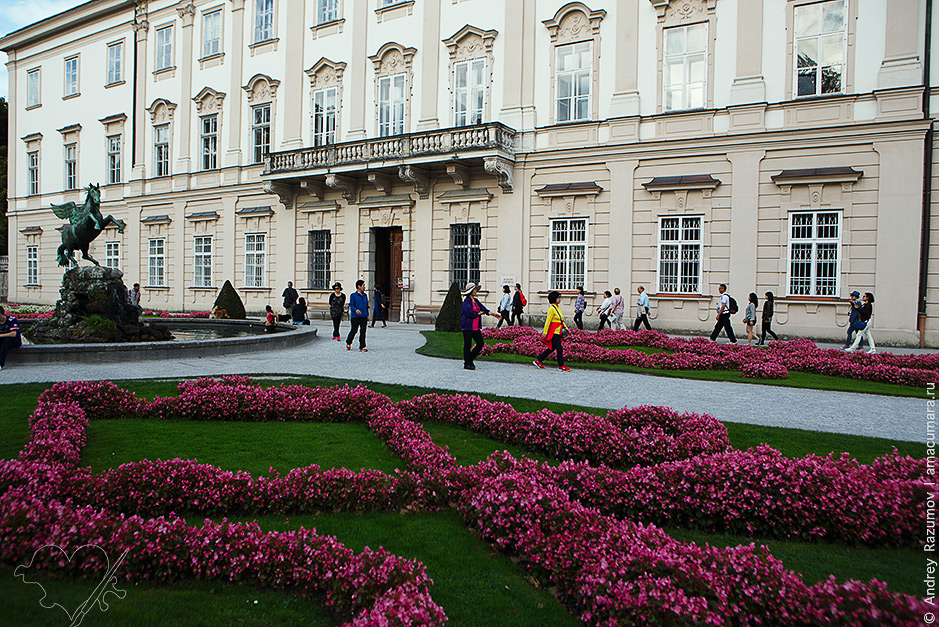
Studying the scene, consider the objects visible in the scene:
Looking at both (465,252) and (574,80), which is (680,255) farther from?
(465,252)

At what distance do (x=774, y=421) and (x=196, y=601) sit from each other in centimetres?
724

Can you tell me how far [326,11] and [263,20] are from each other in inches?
159

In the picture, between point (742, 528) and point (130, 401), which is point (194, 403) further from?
point (742, 528)

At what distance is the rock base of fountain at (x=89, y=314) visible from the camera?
14.5m

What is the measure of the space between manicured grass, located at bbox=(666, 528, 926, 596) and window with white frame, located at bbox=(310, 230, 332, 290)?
26397 millimetres

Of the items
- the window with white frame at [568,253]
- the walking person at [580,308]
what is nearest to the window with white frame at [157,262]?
the window with white frame at [568,253]

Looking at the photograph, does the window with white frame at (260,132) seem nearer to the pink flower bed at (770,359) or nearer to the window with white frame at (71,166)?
the window with white frame at (71,166)

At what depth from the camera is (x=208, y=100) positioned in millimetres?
33062

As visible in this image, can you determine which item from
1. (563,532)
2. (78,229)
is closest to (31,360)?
(78,229)

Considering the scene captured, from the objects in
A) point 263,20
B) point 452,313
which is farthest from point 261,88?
point 452,313

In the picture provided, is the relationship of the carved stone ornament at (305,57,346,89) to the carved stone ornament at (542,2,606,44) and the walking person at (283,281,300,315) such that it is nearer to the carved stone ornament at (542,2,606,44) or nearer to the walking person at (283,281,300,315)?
the walking person at (283,281,300,315)

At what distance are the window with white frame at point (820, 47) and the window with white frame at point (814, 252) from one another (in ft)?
12.7

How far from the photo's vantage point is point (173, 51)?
34469 mm

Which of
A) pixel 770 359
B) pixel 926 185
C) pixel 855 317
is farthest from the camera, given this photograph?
pixel 926 185
